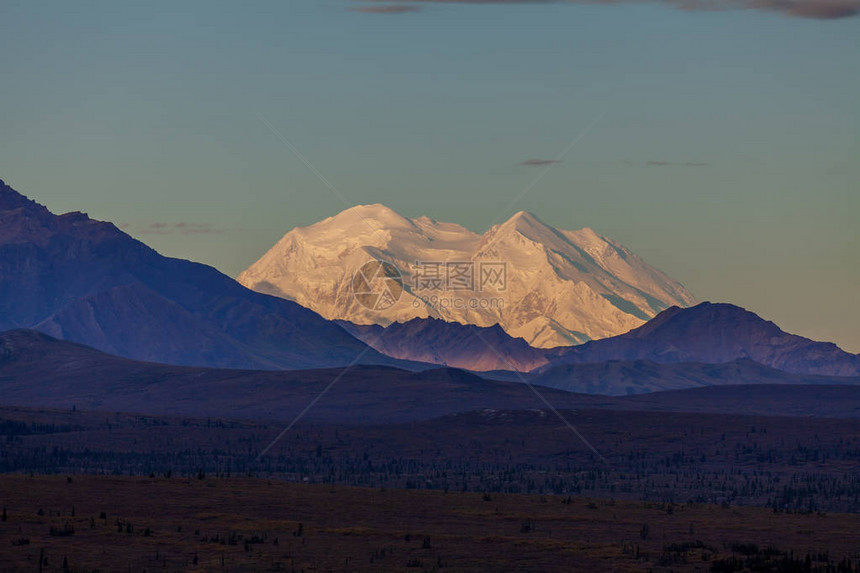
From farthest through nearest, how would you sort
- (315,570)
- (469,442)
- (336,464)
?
(469,442) < (336,464) < (315,570)

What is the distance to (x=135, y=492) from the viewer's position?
→ 3056 inches

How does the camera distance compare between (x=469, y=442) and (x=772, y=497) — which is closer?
(x=772, y=497)

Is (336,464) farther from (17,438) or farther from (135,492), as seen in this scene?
(135,492)

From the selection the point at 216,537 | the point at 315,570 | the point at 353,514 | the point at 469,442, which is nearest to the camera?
the point at 315,570

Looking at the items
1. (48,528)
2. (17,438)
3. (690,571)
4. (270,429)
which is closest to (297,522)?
(48,528)

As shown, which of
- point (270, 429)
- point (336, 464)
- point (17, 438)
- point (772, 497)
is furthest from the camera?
point (270, 429)

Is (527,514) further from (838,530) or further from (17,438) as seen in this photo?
(17,438)

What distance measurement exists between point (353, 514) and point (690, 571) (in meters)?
23.5

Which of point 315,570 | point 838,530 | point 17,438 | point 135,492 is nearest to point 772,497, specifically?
point 838,530

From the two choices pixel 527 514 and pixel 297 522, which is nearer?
pixel 297 522

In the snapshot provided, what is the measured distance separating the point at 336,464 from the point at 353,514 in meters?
63.8

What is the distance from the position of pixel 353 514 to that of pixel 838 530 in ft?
80.8

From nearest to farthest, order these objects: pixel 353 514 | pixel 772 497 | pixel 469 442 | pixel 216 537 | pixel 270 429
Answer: pixel 216 537, pixel 353 514, pixel 772 497, pixel 469 442, pixel 270 429

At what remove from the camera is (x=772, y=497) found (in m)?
105
